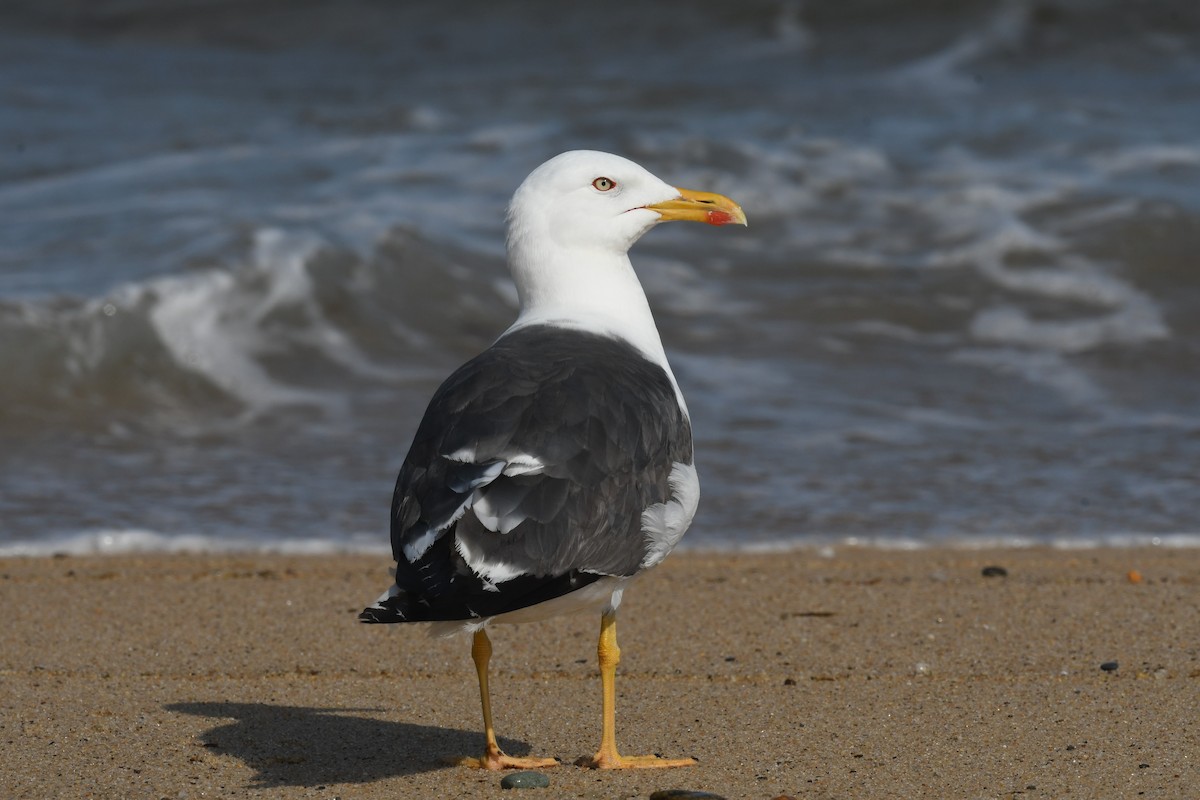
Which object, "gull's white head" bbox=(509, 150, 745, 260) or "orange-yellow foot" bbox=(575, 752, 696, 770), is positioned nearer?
"orange-yellow foot" bbox=(575, 752, 696, 770)

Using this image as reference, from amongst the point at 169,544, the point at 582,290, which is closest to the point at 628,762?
the point at 582,290

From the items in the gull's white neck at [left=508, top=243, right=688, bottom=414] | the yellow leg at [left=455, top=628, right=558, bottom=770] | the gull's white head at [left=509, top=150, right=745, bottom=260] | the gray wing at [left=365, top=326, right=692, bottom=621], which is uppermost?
the gull's white head at [left=509, top=150, right=745, bottom=260]

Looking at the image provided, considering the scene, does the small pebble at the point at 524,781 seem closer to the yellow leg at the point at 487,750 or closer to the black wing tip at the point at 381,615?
the yellow leg at the point at 487,750

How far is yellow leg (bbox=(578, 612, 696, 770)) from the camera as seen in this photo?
12.0 ft

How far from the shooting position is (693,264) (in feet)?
34.3

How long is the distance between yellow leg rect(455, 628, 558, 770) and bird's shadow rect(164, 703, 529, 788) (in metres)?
0.12

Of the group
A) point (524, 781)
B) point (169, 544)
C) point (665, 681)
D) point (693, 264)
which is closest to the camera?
point (524, 781)

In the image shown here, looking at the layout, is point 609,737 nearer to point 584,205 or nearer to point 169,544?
point 584,205

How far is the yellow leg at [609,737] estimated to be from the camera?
366 centimetres

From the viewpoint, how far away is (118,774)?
3.62 metres

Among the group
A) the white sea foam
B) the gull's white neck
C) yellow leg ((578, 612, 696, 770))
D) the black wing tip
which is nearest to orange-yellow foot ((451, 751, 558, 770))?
yellow leg ((578, 612, 696, 770))

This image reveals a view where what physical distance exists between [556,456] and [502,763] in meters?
0.78

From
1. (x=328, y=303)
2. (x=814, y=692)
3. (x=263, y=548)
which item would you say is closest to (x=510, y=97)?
(x=328, y=303)

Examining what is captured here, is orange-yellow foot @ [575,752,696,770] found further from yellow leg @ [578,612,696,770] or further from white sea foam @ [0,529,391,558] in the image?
white sea foam @ [0,529,391,558]
